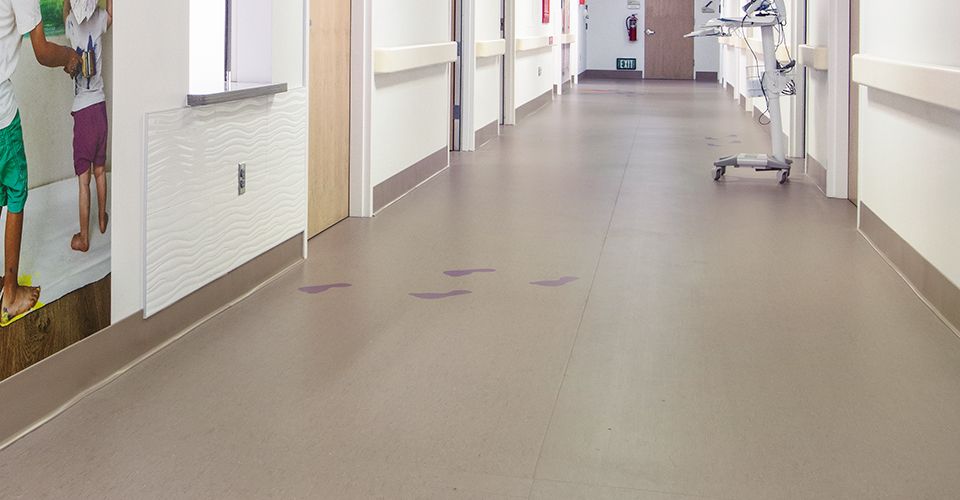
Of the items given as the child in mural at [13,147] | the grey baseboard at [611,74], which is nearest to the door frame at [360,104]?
the child in mural at [13,147]

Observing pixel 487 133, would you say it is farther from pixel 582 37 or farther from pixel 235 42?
pixel 582 37

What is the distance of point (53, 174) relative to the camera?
9.59ft

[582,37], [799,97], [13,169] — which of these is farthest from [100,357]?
[582,37]

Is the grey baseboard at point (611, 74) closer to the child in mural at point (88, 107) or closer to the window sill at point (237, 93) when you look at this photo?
the window sill at point (237, 93)

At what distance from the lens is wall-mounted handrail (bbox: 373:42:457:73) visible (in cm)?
638

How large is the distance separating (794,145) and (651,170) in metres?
1.46

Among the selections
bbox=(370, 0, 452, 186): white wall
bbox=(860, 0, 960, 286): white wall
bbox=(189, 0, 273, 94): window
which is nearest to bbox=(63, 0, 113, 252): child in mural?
bbox=(189, 0, 273, 94): window

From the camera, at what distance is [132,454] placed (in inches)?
107

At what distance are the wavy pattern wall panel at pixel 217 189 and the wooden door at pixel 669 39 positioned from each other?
2040cm

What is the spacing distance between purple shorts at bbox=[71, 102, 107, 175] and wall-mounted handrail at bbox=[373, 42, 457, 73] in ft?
10.6

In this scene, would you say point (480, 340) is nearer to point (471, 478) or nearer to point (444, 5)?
point (471, 478)

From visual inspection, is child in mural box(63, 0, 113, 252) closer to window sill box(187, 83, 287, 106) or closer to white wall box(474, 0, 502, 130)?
window sill box(187, 83, 287, 106)

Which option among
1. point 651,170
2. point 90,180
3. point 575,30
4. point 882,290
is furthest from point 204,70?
point 575,30

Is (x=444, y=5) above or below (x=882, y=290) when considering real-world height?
above
